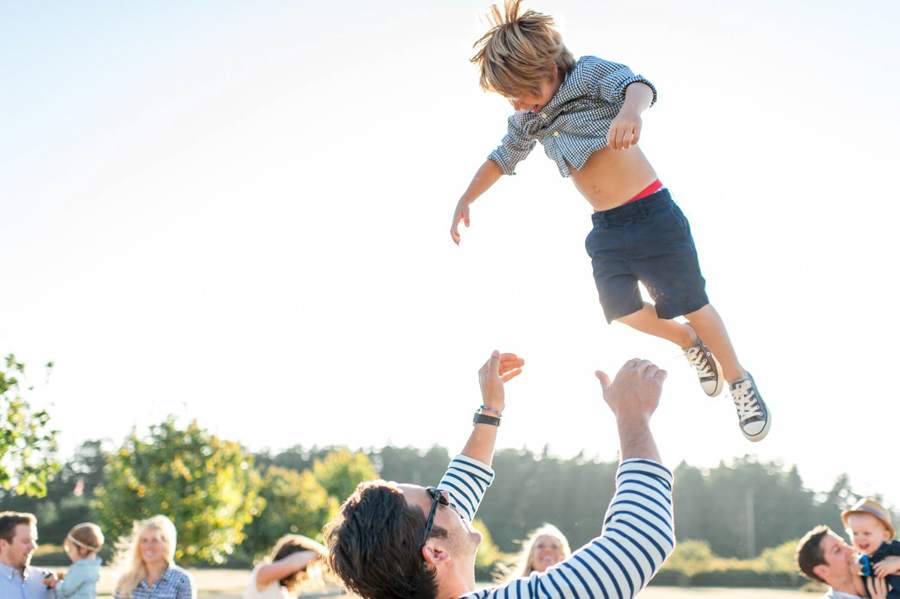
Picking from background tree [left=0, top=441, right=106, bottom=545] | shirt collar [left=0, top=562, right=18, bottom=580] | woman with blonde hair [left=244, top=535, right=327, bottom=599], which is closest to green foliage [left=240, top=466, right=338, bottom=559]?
background tree [left=0, top=441, right=106, bottom=545]

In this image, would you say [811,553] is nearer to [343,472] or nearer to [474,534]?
[474,534]

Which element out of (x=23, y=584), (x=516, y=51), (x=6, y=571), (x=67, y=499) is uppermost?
(x=516, y=51)

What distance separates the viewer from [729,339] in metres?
3.15

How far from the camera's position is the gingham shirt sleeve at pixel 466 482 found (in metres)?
2.29

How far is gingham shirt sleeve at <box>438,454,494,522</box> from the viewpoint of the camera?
229cm

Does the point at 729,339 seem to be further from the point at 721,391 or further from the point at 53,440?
the point at 53,440

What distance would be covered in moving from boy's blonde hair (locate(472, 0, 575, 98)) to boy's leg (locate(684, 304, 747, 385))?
1.04 metres

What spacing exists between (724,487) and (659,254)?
38872mm

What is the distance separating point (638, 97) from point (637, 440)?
133 cm

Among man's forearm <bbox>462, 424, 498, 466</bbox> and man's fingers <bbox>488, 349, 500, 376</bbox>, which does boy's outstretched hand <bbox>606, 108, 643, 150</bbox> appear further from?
man's forearm <bbox>462, 424, 498, 466</bbox>

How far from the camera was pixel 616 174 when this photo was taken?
118 inches

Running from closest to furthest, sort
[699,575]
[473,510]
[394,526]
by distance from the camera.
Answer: [394,526], [473,510], [699,575]

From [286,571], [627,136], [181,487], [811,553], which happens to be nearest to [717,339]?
[627,136]

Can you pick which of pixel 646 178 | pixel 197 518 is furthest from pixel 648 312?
pixel 197 518
